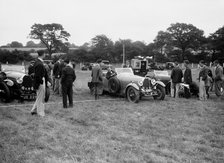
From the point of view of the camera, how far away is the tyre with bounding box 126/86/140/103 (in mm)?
9703

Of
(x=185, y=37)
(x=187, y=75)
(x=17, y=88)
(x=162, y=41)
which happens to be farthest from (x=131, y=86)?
(x=162, y=41)

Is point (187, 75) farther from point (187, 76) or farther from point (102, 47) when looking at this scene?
point (102, 47)

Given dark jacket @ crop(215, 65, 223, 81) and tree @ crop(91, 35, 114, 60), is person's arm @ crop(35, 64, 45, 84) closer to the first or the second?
dark jacket @ crop(215, 65, 223, 81)

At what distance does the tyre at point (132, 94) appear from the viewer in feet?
31.8

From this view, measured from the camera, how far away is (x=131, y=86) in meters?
9.95

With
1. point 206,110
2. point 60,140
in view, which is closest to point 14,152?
point 60,140

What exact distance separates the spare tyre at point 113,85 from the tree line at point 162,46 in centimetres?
4750

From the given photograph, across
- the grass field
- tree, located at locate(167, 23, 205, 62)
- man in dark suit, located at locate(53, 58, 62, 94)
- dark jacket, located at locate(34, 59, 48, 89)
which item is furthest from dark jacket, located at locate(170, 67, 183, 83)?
tree, located at locate(167, 23, 205, 62)

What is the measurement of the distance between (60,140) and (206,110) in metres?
5.36

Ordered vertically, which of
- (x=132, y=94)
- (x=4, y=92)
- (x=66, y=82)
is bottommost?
(x=132, y=94)

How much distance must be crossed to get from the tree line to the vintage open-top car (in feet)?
155

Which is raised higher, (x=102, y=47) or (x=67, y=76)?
(x=102, y=47)

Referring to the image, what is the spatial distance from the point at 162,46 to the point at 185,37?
607cm

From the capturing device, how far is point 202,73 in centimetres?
1048
